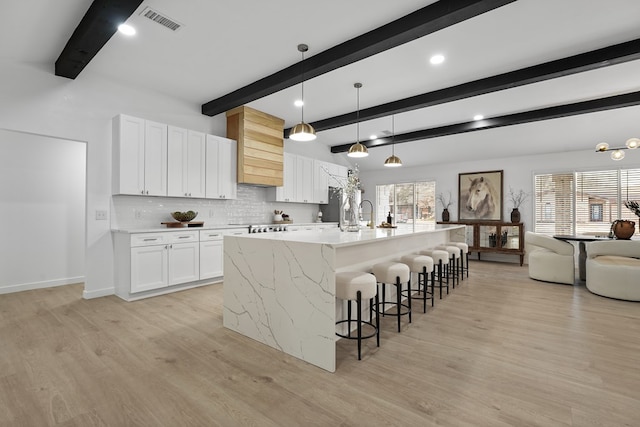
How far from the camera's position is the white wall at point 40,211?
4492 millimetres

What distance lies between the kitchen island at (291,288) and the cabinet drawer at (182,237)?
5.60 ft

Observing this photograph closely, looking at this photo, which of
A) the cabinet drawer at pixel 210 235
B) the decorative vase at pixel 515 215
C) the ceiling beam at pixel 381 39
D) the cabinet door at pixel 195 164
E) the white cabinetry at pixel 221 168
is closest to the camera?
the ceiling beam at pixel 381 39

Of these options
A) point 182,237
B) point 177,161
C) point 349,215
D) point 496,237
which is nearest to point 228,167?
point 177,161

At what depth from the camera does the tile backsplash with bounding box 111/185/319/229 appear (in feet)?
14.5

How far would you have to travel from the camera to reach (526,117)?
18.2ft

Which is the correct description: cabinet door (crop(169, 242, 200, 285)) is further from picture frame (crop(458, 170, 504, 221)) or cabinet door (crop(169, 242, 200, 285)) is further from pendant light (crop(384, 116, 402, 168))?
picture frame (crop(458, 170, 504, 221))

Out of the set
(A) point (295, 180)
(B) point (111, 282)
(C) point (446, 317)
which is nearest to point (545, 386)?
(C) point (446, 317)

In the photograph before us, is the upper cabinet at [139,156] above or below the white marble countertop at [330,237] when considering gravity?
above

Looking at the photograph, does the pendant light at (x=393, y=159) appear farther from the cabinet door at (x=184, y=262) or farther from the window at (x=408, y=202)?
the cabinet door at (x=184, y=262)

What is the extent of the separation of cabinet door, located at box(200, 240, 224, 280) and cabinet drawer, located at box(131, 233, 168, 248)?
59 cm

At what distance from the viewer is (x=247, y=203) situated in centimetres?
605

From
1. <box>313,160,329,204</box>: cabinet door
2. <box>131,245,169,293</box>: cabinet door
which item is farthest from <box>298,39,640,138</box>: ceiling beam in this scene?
<box>131,245,169,293</box>: cabinet door

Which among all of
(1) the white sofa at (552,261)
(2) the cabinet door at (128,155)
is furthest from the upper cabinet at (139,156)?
(1) the white sofa at (552,261)

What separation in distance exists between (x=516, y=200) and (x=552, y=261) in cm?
254
